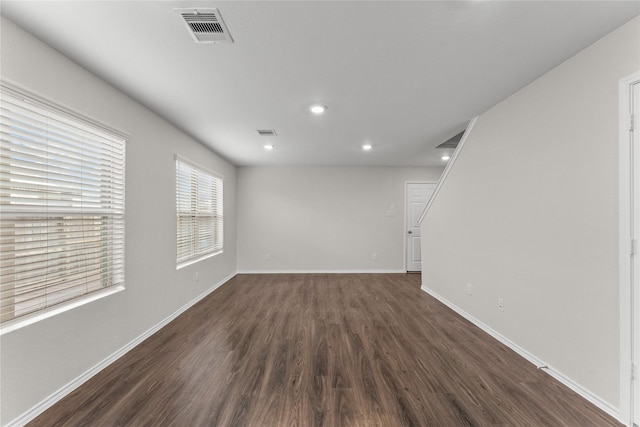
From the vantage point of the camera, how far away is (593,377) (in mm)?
1730

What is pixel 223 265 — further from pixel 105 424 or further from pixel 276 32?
pixel 276 32

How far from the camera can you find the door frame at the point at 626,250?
154 cm

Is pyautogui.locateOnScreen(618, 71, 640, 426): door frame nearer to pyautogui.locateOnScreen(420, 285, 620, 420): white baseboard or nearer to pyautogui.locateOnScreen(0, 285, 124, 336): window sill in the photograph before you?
pyautogui.locateOnScreen(420, 285, 620, 420): white baseboard

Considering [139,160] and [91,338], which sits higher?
[139,160]

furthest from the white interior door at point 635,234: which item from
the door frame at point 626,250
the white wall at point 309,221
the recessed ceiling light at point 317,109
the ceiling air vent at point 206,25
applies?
the white wall at point 309,221

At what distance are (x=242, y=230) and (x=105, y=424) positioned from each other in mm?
4368

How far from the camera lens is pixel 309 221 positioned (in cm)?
580

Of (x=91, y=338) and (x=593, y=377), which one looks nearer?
(x=593, y=377)

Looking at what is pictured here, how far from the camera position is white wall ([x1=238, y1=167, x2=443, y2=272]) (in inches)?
228

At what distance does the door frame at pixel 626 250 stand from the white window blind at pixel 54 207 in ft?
12.1

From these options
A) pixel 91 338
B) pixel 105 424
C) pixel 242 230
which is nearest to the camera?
pixel 105 424

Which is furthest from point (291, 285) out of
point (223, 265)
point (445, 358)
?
point (445, 358)

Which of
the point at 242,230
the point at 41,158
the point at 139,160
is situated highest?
the point at 139,160

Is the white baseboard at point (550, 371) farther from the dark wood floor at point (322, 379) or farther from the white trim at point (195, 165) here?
the white trim at point (195, 165)
